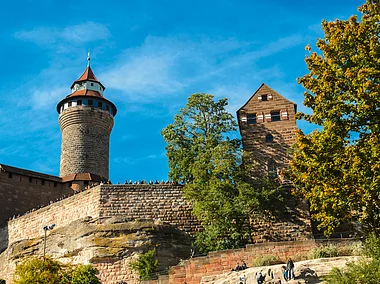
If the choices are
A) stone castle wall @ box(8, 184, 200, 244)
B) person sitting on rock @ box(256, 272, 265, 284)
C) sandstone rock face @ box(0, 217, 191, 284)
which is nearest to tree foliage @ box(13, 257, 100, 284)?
sandstone rock face @ box(0, 217, 191, 284)

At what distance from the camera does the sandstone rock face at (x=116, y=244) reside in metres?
31.2

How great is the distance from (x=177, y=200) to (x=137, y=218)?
2.55 m

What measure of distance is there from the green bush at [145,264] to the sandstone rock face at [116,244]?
1.41ft

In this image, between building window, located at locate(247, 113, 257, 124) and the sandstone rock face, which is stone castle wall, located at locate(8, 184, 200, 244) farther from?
building window, located at locate(247, 113, 257, 124)

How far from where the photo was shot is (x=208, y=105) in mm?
36375

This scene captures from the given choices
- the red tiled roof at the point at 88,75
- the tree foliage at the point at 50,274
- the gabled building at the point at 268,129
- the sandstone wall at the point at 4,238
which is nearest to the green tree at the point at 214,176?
the gabled building at the point at 268,129

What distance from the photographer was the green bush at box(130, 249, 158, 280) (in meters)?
30.2

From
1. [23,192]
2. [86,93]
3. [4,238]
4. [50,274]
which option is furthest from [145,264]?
[86,93]

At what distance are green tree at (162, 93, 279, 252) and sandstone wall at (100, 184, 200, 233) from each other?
898 millimetres

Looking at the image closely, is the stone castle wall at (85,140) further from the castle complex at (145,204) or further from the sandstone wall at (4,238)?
the sandstone wall at (4,238)

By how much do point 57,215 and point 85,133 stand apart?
48.0ft

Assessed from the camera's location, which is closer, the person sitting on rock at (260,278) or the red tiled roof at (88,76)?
the person sitting on rock at (260,278)

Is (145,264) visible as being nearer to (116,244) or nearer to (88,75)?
(116,244)

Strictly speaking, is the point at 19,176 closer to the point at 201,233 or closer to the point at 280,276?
the point at 201,233
